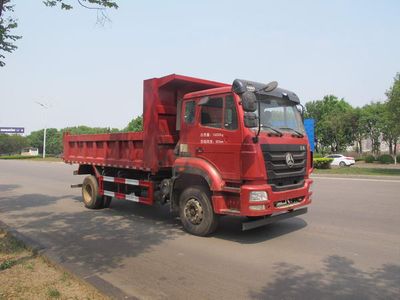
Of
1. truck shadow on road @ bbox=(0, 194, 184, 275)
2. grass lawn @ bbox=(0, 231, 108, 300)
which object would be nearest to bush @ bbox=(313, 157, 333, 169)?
truck shadow on road @ bbox=(0, 194, 184, 275)

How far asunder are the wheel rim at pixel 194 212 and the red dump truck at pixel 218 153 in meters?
0.02

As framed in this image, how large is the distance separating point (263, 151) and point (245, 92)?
1.01 meters

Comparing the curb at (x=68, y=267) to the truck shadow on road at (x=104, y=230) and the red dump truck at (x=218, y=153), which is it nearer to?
the truck shadow on road at (x=104, y=230)

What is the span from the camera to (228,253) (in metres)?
6.18

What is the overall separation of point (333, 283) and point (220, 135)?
10.1 feet

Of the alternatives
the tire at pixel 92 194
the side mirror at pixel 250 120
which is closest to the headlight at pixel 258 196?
the side mirror at pixel 250 120

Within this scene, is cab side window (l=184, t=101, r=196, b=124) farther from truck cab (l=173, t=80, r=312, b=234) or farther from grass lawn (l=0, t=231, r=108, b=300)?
grass lawn (l=0, t=231, r=108, b=300)

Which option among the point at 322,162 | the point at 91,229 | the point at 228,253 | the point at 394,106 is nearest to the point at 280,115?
the point at 228,253

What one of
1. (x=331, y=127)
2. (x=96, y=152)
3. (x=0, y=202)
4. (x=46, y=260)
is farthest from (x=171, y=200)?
(x=331, y=127)

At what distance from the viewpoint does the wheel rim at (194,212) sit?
283 inches

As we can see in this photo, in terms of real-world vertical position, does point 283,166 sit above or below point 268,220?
above

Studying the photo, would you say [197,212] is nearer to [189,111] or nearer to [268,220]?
[268,220]

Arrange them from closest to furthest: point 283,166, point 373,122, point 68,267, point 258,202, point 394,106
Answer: point 68,267
point 258,202
point 283,166
point 394,106
point 373,122

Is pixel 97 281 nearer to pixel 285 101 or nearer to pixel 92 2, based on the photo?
pixel 92 2
